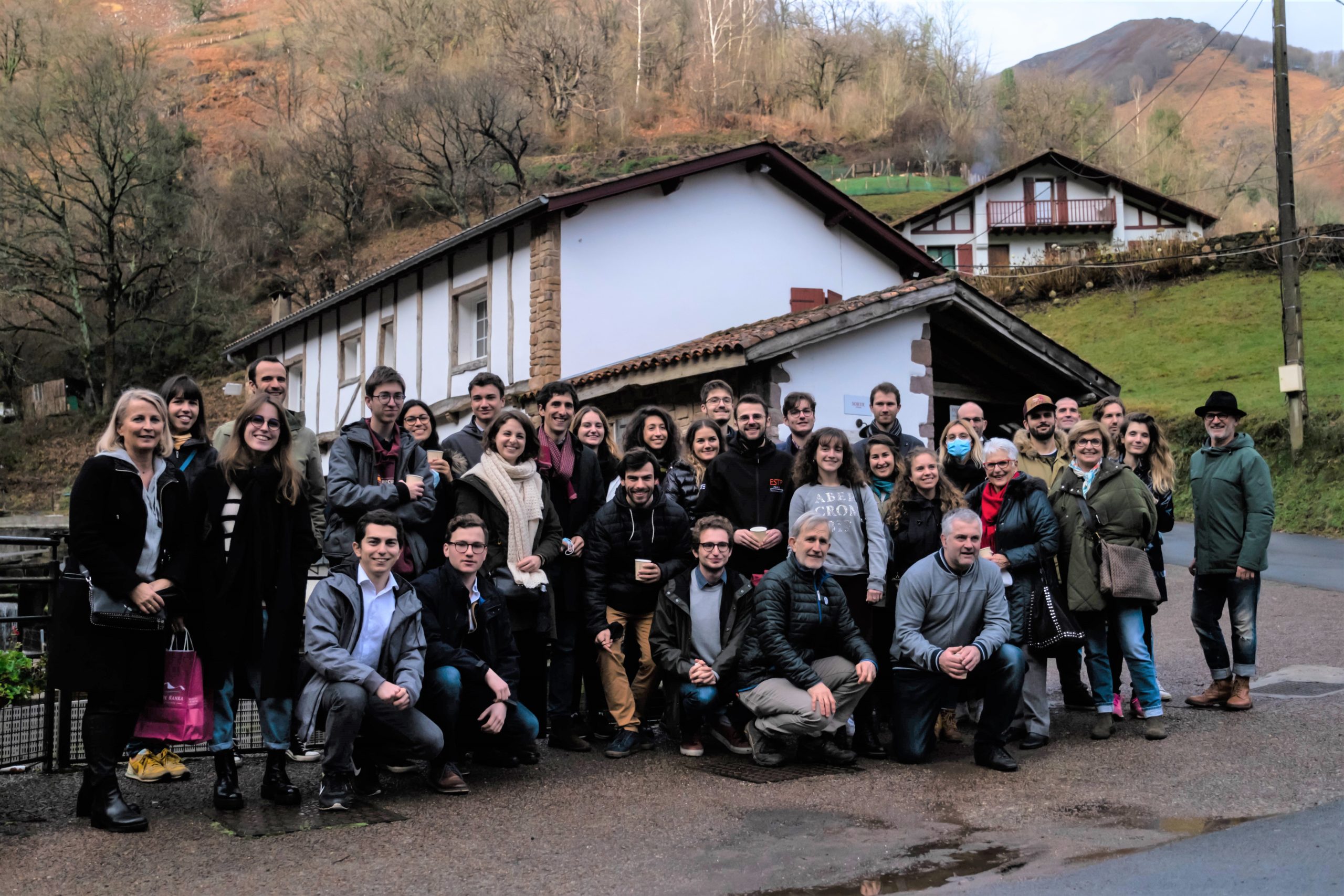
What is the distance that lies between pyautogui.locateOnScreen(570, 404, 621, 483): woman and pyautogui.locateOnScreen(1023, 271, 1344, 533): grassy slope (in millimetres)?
15336

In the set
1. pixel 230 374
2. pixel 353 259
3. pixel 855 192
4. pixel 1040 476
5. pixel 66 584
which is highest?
pixel 855 192

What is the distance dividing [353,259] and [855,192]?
25.0 m

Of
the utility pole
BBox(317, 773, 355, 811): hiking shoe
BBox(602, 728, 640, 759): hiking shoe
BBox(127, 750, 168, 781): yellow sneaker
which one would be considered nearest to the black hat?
BBox(602, 728, 640, 759): hiking shoe

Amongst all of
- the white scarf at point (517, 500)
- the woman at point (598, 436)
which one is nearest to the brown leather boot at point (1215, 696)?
the woman at point (598, 436)

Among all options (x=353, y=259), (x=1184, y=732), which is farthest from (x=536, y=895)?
(x=353, y=259)

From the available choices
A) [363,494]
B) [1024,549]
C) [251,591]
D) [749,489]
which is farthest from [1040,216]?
[251,591]

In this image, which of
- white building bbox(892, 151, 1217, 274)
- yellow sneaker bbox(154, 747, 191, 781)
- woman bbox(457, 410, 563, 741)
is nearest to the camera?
yellow sneaker bbox(154, 747, 191, 781)

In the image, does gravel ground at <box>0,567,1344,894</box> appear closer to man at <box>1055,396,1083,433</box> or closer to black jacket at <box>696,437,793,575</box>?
black jacket at <box>696,437,793,575</box>

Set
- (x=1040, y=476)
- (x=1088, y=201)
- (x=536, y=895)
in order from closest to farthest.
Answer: (x=536, y=895)
(x=1040, y=476)
(x=1088, y=201)

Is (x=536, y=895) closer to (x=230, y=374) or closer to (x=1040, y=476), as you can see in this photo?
(x=1040, y=476)

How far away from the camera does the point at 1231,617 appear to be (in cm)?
766

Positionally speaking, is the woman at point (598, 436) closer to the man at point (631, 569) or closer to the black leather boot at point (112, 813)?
the man at point (631, 569)

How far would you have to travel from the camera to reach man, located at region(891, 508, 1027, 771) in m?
6.40

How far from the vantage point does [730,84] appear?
74375 mm
